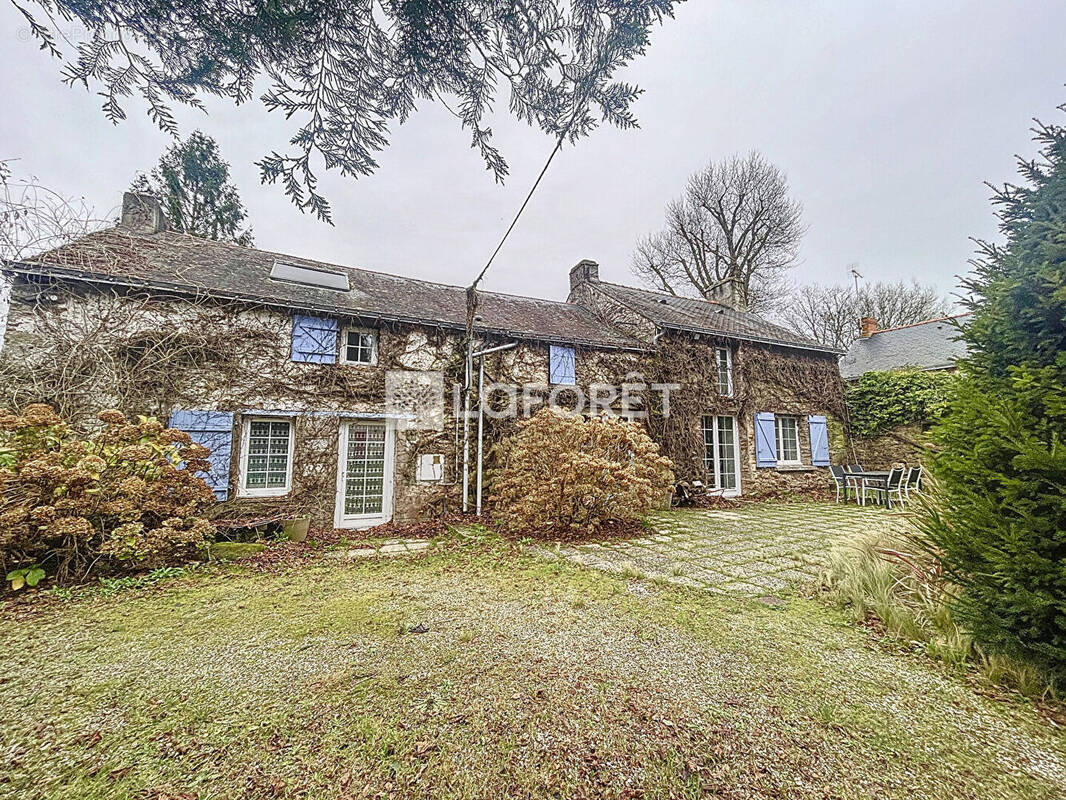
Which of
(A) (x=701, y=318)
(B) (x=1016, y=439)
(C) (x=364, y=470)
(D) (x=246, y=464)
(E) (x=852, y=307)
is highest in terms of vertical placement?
(E) (x=852, y=307)

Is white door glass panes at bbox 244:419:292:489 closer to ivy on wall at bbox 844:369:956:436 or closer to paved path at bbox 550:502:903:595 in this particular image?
paved path at bbox 550:502:903:595

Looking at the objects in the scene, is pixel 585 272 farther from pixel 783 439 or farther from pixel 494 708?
pixel 494 708

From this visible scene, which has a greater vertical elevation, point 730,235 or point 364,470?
point 730,235

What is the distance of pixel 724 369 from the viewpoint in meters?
11.2

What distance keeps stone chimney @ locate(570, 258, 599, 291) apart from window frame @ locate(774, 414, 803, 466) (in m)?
6.62

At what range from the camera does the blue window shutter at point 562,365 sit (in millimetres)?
9227

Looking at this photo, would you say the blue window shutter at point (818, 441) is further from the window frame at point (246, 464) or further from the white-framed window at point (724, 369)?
the window frame at point (246, 464)

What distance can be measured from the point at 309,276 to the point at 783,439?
1257 cm

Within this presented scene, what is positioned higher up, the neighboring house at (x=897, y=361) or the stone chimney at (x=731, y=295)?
the stone chimney at (x=731, y=295)

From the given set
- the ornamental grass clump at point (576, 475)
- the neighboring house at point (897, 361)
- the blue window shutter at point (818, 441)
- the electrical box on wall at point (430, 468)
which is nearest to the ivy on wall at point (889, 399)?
the neighboring house at point (897, 361)

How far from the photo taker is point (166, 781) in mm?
1669

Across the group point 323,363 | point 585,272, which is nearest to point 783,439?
point 585,272

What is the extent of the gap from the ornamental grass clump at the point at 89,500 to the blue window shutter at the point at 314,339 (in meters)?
2.41

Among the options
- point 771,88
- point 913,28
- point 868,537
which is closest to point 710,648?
point 868,537
